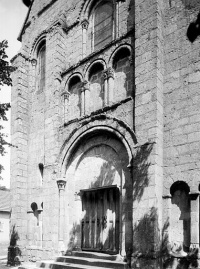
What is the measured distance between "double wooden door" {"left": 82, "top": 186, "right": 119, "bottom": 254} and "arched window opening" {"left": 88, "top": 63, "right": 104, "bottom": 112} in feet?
9.55

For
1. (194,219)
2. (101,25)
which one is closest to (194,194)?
(194,219)

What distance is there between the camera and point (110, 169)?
9.91 metres

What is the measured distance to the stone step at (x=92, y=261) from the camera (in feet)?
28.6

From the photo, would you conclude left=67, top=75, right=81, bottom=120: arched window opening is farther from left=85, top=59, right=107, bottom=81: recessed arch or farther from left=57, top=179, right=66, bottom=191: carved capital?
left=57, top=179, right=66, bottom=191: carved capital

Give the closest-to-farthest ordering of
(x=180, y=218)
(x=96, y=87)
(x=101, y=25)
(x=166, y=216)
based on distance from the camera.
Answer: (x=180, y=218)
(x=166, y=216)
(x=96, y=87)
(x=101, y=25)

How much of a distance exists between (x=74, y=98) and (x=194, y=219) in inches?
249

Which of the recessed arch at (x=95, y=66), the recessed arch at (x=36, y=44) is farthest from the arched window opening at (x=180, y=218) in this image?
the recessed arch at (x=36, y=44)

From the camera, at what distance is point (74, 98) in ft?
38.8

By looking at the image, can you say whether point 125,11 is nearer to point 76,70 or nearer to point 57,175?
point 76,70

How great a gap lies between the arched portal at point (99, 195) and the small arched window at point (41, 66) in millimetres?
3921

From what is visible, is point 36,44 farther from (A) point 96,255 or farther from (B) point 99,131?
(A) point 96,255

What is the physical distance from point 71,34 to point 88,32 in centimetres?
84

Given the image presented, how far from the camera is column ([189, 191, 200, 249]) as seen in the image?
7.50 metres

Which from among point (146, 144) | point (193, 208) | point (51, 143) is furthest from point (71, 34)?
point (193, 208)
